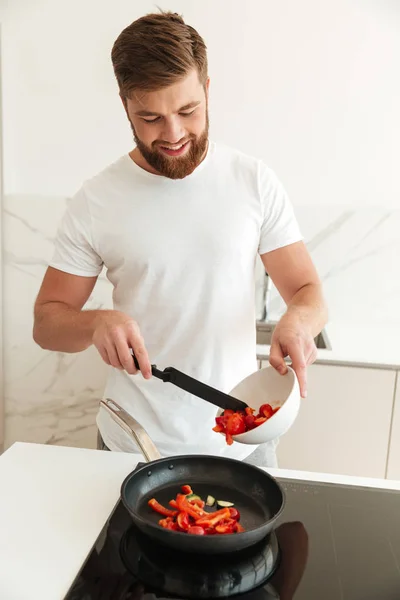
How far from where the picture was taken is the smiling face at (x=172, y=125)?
4.31ft

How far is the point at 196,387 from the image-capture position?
1.15m

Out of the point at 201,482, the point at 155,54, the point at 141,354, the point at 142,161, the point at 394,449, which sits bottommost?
the point at 394,449

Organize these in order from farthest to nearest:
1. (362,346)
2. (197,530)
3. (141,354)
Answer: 1. (362,346)
2. (141,354)
3. (197,530)

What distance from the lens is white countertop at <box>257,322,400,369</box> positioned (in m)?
2.11

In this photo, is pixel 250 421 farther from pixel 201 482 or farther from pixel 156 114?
pixel 156 114

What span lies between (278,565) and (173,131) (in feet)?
2.92

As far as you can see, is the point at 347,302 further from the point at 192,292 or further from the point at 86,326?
the point at 86,326

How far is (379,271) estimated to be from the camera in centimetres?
256

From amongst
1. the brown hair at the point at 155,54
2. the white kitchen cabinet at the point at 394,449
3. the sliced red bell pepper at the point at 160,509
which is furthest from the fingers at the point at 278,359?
the white kitchen cabinet at the point at 394,449

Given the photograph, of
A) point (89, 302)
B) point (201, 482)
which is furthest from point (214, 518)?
point (89, 302)

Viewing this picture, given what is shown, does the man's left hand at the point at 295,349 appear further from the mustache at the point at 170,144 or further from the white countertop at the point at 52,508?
the mustache at the point at 170,144

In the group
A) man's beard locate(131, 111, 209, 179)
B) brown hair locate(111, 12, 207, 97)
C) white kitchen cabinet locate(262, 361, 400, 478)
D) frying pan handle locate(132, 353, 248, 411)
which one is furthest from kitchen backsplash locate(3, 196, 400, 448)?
frying pan handle locate(132, 353, 248, 411)

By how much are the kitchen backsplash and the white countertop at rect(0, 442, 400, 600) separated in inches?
56.0

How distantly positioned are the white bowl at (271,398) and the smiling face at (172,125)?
517 mm
